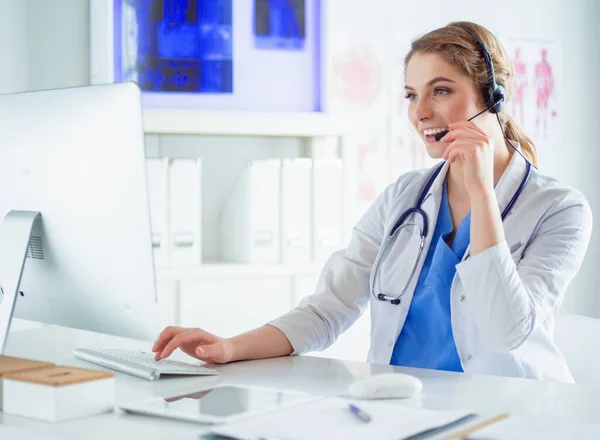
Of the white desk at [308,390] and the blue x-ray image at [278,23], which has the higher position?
the blue x-ray image at [278,23]

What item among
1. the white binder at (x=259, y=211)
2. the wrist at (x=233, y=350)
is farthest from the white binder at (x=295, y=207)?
the wrist at (x=233, y=350)

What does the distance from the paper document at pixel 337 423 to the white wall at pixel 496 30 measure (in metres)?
2.07

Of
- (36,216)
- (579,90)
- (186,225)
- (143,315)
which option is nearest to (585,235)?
(143,315)

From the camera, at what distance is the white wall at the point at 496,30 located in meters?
2.83

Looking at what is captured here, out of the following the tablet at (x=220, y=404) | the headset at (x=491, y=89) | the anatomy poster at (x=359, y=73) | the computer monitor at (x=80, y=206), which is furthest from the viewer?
the anatomy poster at (x=359, y=73)

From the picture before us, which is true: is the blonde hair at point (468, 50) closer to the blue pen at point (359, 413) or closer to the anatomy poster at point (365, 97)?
the blue pen at point (359, 413)

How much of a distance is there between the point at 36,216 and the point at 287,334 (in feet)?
1.76

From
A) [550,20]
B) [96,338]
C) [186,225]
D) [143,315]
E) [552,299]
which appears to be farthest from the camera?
[550,20]

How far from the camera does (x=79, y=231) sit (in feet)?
4.29

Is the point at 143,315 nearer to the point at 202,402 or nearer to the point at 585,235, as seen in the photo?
the point at 202,402

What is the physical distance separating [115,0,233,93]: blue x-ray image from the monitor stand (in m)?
1.44

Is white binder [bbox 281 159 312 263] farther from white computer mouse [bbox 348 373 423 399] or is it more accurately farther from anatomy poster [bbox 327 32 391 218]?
white computer mouse [bbox 348 373 423 399]

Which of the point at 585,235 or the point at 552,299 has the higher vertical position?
the point at 585,235

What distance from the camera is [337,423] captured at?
3.16ft
